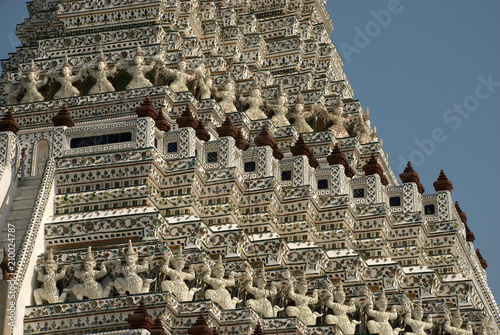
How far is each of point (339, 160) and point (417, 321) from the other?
6.50 m

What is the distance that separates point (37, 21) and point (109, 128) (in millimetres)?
13267

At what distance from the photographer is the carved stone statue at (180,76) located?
165 feet

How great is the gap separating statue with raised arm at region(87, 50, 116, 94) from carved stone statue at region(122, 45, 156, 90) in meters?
0.64

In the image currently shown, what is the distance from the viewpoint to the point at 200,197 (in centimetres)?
4581

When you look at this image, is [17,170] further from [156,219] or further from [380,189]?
[380,189]

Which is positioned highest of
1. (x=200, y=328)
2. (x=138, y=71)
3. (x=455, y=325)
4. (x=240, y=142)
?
(x=138, y=71)

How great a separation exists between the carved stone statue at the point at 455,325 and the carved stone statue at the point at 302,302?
514cm

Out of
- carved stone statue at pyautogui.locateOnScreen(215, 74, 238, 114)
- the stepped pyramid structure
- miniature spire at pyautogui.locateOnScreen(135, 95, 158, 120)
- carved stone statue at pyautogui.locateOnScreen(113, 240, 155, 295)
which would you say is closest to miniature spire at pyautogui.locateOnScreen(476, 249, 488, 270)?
the stepped pyramid structure

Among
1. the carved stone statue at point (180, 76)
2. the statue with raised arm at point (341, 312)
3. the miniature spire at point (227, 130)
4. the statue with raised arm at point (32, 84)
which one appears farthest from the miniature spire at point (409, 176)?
the statue with raised arm at point (32, 84)

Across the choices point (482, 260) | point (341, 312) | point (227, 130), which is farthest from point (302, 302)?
point (482, 260)

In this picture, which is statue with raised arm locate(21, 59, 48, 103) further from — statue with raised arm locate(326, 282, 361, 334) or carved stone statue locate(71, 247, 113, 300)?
statue with raised arm locate(326, 282, 361, 334)

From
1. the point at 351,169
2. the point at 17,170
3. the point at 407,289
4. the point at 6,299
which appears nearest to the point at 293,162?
the point at 351,169

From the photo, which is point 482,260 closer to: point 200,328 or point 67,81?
point 67,81

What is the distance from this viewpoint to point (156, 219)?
41.8 m
